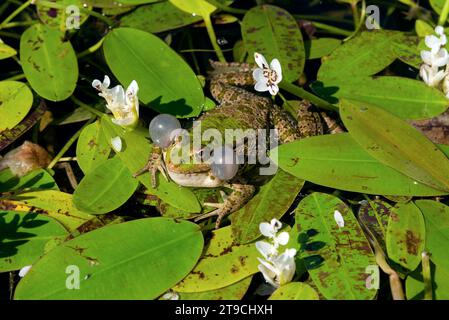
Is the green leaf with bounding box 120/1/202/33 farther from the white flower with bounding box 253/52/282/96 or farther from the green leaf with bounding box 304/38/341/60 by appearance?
the white flower with bounding box 253/52/282/96

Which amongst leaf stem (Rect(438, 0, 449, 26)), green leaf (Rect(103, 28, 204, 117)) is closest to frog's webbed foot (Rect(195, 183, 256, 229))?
green leaf (Rect(103, 28, 204, 117))

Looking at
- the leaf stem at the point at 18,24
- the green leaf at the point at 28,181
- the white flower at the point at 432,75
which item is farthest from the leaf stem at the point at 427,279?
the leaf stem at the point at 18,24

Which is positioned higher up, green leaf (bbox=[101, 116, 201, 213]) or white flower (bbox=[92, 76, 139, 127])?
white flower (bbox=[92, 76, 139, 127])

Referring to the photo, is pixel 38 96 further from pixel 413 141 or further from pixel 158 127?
pixel 413 141

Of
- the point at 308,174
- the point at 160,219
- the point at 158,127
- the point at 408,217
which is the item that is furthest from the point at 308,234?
the point at 158,127

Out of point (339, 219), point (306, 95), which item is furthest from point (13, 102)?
point (339, 219)

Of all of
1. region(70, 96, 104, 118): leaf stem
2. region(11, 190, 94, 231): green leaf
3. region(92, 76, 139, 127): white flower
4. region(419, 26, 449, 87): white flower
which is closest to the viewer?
region(11, 190, 94, 231): green leaf
